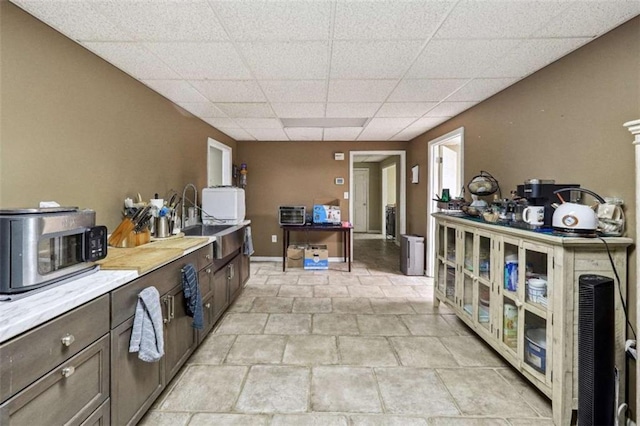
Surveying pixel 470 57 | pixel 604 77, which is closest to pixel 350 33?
pixel 470 57

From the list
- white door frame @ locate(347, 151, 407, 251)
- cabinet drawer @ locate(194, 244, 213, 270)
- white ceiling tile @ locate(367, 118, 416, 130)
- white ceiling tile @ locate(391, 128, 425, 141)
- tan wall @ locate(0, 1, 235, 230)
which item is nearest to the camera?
tan wall @ locate(0, 1, 235, 230)

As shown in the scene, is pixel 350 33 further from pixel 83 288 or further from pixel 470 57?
pixel 83 288

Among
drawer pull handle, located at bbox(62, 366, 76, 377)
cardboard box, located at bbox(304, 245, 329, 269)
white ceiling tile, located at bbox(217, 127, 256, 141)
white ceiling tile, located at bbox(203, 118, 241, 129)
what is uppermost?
white ceiling tile, located at bbox(217, 127, 256, 141)

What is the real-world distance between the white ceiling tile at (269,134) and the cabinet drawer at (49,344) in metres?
3.77

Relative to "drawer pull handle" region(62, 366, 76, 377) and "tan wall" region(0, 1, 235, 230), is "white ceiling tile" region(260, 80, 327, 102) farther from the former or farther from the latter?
"drawer pull handle" region(62, 366, 76, 377)

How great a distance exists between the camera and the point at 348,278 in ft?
15.0

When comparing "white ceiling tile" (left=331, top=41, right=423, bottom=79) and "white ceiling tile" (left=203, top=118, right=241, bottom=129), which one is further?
"white ceiling tile" (left=203, top=118, right=241, bottom=129)

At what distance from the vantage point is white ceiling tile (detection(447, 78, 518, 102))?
2659 millimetres

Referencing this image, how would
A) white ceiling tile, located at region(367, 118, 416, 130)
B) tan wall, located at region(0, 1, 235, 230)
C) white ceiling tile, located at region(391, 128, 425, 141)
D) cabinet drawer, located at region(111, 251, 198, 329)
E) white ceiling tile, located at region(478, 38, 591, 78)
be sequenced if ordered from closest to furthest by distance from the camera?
cabinet drawer, located at region(111, 251, 198, 329) < tan wall, located at region(0, 1, 235, 230) < white ceiling tile, located at region(478, 38, 591, 78) < white ceiling tile, located at region(367, 118, 416, 130) < white ceiling tile, located at region(391, 128, 425, 141)

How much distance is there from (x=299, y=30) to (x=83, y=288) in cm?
178

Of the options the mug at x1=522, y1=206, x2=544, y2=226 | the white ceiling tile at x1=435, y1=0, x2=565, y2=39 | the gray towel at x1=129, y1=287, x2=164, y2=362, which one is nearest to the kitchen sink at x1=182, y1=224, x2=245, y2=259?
the gray towel at x1=129, y1=287, x2=164, y2=362

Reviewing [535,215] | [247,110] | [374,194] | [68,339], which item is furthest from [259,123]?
[374,194]

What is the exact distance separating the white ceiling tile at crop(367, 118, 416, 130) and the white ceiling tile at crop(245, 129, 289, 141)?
1.43 meters

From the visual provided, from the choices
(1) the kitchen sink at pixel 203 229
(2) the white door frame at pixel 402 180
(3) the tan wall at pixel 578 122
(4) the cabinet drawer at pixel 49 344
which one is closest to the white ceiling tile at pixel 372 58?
(3) the tan wall at pixel 578 122
